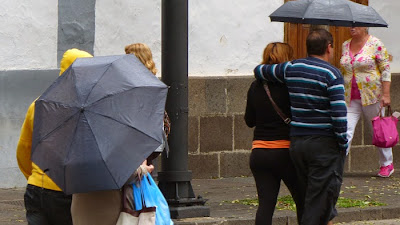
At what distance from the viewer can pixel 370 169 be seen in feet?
40.4

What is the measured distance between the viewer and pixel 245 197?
31.4 ft

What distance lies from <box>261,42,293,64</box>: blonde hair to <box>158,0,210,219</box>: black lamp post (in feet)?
4.08

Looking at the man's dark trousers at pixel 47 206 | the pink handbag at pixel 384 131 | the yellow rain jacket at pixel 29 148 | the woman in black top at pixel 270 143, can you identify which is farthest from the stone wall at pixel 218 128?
the man's dark trousers at pixel 47 206

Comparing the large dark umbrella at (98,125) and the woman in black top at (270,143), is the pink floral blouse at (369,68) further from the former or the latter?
the large dark umbrella at (98,125)

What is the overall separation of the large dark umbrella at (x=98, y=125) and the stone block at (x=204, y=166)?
6.51 m

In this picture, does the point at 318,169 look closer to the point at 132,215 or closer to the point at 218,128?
the point at 132,215

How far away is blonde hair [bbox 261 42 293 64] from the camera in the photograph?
6.81m

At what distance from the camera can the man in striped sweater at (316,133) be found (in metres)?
6.50

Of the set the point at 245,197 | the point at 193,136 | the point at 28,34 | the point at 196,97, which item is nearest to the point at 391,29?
the point at 196,97

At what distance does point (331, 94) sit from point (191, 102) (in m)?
4.77

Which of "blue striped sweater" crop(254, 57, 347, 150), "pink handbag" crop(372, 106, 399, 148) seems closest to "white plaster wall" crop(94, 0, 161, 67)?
"pink handbag" crop(372, 106, 399, 148)

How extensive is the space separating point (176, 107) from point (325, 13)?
5.06 feet

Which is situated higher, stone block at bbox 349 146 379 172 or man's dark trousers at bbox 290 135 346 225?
man's dark trousers at bbox 290 135 346 225

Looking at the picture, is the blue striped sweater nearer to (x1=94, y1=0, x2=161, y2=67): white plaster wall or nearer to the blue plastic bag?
the blue plastic bag
